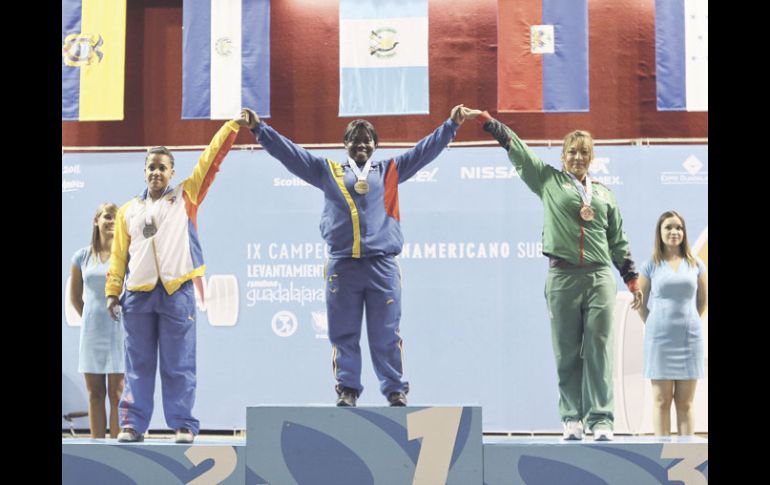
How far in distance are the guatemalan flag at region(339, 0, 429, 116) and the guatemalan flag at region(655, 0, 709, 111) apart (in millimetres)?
1678

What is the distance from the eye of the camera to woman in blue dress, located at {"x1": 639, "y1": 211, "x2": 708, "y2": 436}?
22.2ft

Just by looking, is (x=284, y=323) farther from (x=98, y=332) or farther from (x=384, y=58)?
(x=384, y=58)

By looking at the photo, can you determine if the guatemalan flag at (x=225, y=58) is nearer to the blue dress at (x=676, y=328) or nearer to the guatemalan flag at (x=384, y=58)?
the guatemalan flag at (x=384, y=58)

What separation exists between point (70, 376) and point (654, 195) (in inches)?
174

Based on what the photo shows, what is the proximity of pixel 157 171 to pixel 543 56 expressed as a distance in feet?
9.98

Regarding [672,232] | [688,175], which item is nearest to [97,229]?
[672,232]

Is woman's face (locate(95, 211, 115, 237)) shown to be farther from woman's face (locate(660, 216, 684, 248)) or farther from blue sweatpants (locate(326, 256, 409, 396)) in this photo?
woman's face (locate(660, 216, 684, 248))

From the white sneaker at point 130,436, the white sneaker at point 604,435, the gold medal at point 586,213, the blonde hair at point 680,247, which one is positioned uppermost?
the gold medal at point 586,213

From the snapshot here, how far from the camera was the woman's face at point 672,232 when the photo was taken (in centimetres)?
684

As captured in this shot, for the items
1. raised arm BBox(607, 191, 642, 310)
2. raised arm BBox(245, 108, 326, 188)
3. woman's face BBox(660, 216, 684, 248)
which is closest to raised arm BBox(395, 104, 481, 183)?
raised arm BBox(245, 108, 326, 188)

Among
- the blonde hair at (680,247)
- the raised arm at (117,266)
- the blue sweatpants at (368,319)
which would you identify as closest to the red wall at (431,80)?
the blonde hair at (680,247)

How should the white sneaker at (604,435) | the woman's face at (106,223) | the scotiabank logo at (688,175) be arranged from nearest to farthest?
the white sneaker at (604,435) < the woman's face at (106,223) < the scotiabank logo at (688,175)

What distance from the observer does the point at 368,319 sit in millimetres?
5531

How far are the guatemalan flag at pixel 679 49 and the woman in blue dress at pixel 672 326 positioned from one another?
0.92 metres
